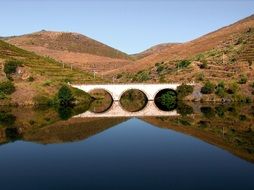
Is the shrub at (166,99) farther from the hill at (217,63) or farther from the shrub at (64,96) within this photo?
the shrub at (64,96)

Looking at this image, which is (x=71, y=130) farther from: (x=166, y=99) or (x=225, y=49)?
(x=225, y=49)

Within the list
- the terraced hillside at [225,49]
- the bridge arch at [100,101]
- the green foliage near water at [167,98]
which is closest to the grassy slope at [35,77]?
the bridge arch at [100,101]

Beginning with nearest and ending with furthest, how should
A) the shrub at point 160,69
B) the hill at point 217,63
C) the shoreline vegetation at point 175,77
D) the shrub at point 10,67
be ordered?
the shoreline vegetation at point 175,77 < the shrub at point 10,67 < the hill at point 217,63 < the shrub at point 160,69

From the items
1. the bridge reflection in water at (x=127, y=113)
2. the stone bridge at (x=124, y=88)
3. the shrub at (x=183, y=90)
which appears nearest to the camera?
the bridge reflection in water at (x=127, y=113)

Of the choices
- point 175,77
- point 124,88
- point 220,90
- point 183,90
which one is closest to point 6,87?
point 124,88

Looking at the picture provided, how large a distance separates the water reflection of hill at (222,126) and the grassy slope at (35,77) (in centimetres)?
3505

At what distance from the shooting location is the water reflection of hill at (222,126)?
175 feet

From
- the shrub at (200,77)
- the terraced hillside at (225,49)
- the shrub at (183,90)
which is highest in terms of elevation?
the terraced hillside at (225,49)

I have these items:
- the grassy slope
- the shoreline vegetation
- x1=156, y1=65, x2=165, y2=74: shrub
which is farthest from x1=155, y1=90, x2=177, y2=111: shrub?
x1=156, y1=65, x2=165, y2=74: shrub

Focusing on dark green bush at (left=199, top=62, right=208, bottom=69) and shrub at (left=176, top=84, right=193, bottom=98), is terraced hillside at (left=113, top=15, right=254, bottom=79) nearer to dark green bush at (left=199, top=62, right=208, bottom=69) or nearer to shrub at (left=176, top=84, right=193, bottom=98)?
dark green bush at (left=199, top=62, right=208, bottom=69)

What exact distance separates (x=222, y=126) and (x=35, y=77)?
62723 millimetres

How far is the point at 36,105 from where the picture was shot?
102 metres

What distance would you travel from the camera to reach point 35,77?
117 m

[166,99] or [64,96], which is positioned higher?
[64,96]
